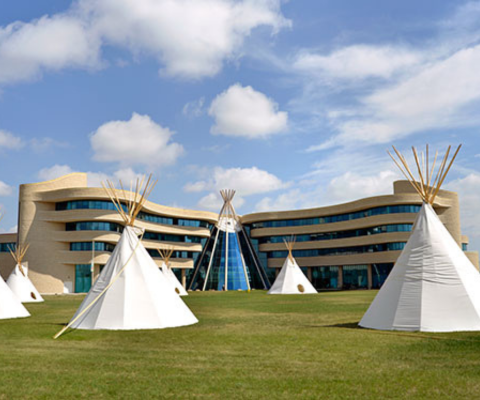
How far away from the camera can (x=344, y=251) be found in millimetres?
69938

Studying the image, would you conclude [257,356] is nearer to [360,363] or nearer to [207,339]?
[360,363]

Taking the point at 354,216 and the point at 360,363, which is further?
the point at 354,216

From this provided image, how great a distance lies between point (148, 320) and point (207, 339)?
11.0 ft

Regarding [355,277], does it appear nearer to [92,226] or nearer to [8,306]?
[92,226]

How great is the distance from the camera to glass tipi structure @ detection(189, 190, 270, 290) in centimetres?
7088

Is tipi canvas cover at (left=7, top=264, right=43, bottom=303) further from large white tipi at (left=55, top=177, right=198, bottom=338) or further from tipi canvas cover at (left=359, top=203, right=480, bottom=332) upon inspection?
tipi canvas cover at (left=359, top=203, right=480, bottom=332)

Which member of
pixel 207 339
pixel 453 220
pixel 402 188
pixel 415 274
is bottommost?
pixel 207 339

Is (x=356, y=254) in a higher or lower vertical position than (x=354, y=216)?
lower

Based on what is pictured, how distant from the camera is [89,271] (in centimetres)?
5941

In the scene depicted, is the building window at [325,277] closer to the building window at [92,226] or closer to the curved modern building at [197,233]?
the curved modern building at [197,233]

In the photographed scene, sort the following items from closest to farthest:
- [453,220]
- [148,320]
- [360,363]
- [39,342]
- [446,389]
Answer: [446,389] < [360,363] < [39,342] < [148,320] < [453,220]

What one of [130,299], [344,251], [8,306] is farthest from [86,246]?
[130,299]

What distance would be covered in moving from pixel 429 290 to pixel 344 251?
56522 millimetres

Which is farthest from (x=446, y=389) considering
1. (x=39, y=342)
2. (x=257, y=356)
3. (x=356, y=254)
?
(x=356, y=254)
